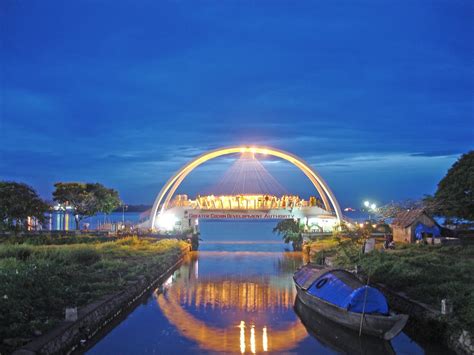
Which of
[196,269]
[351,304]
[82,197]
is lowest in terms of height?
[196,269]

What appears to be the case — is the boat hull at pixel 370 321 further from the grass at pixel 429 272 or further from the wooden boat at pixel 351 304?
the grass at pixel 429 272

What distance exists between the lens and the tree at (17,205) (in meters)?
37.2

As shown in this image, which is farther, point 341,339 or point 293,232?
point 293,232

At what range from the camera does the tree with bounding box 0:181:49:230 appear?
37.2 metres

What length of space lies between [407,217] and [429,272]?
15.0 meters

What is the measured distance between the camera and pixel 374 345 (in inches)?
644

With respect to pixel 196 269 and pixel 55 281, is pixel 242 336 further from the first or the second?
pixel 196 269

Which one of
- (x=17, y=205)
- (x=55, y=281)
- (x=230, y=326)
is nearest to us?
(x=55, y=281)

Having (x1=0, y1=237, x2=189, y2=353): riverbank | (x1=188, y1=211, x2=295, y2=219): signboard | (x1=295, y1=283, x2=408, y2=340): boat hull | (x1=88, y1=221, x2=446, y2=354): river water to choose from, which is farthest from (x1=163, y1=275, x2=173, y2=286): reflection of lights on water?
(x1=188, y1=211, x2=295, y2=219): signboard

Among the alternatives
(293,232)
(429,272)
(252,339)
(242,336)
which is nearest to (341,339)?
(252,339)

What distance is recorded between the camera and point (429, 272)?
70.1 ft

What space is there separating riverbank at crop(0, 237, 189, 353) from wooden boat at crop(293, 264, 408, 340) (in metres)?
7.82

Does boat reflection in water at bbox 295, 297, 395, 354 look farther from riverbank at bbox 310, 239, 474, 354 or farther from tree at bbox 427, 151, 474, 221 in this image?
tree at bbox 427, 151, 474, 221

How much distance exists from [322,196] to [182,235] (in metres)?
15.3
